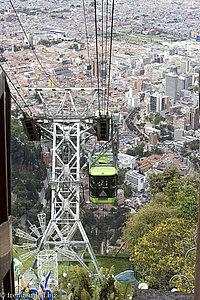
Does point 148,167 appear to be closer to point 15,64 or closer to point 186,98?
point 186,98

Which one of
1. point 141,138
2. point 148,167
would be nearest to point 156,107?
point 141,138

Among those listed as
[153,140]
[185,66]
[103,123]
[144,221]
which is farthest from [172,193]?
[185,66]

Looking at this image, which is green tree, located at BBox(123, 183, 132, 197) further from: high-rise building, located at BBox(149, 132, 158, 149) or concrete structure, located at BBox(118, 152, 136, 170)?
high-rise building, located at BBox(149, 132, 158, 149)

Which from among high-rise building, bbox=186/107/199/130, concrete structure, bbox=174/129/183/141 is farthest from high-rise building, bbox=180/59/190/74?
concrete structure, bbox=174/129/183/141

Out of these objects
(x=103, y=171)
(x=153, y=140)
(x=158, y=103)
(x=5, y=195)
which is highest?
(x=5, y=195)

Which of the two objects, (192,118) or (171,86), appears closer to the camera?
(192,118)

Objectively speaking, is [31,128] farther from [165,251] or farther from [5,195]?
[5,195]
